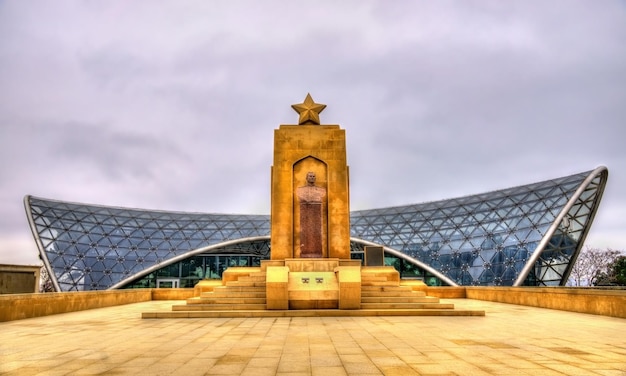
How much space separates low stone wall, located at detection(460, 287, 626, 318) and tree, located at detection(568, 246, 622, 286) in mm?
40151

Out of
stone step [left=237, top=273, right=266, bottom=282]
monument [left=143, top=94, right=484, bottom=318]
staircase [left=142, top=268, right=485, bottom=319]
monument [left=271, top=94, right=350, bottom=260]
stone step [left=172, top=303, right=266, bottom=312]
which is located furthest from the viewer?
monument [left=271, top=94, right=350, bottom=260]

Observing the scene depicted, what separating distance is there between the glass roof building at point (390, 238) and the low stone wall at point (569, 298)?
24.2m

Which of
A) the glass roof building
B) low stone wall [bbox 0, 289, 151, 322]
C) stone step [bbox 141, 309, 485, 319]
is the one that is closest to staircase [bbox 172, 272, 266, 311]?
stone step [bbox 141, 309, 485, 319]

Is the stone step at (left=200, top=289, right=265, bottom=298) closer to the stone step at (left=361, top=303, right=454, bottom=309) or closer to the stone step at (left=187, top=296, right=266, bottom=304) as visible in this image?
the stone step at (left=187, top=296, right=266, bottom=304)

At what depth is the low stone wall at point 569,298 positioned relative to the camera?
1397cm

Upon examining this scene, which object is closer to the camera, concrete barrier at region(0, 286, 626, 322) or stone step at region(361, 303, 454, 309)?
concrete barrier at region(0, 286, 626, 322)

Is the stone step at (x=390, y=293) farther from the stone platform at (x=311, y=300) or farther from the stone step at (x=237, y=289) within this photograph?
the stone step at (x=237, y=289)

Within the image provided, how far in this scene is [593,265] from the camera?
2184 inches

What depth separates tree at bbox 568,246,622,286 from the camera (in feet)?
178

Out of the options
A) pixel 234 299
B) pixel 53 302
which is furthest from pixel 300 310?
pixel 53 302

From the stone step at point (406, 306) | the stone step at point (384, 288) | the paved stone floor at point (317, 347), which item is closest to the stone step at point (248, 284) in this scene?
the stone step at point (384, 288)

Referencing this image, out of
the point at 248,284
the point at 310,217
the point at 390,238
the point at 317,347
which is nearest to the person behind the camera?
the point at 317,347

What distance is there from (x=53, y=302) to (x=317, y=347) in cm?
1243

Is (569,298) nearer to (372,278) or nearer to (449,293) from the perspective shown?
(372,278)
